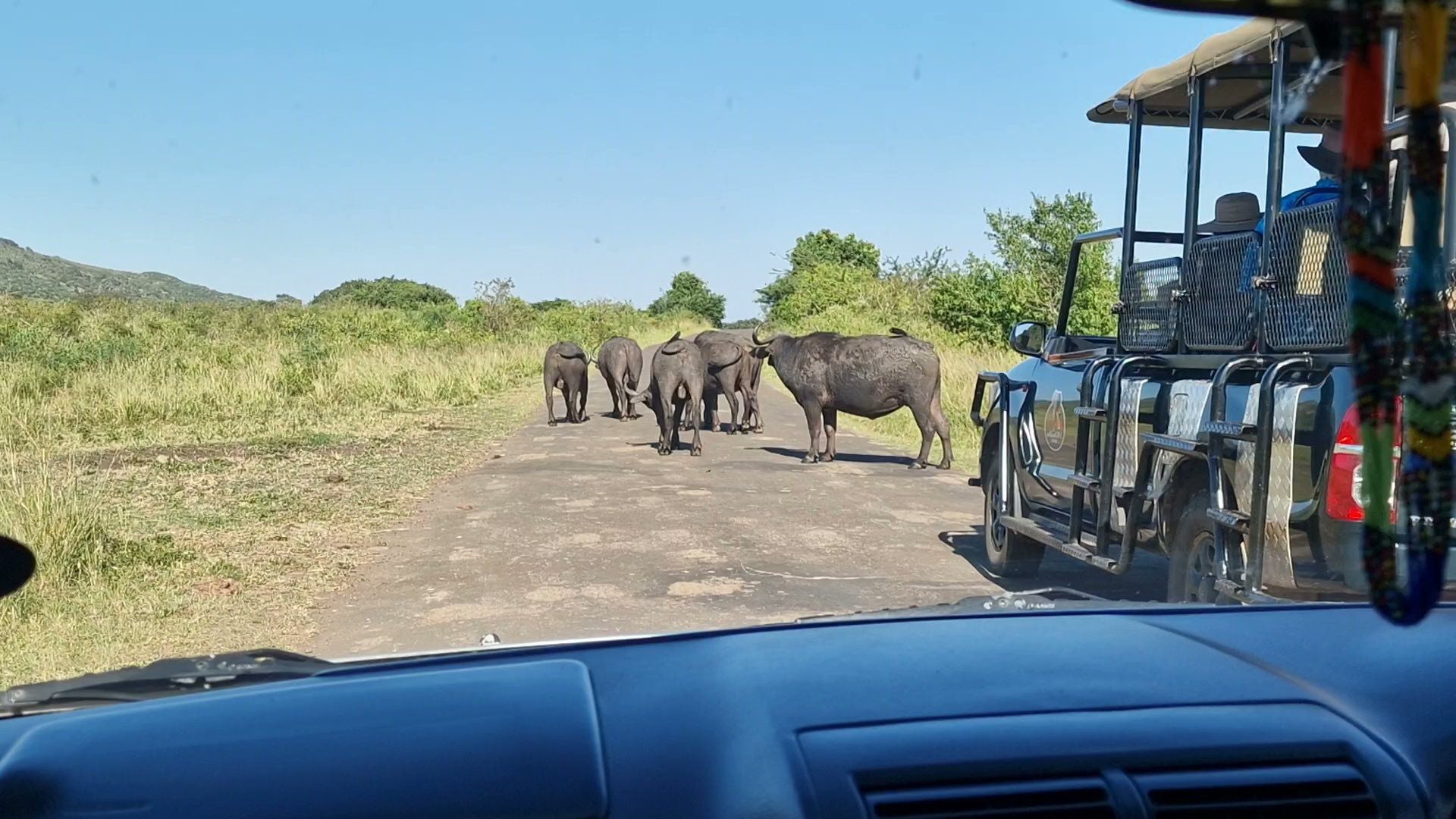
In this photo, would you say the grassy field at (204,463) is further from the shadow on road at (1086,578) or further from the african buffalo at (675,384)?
the shadow on road at (1086,578)

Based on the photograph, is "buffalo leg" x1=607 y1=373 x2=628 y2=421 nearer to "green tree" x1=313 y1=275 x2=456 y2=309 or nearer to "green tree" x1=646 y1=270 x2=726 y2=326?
"green tree" x1=313 y1=275 x2=456 y2=309

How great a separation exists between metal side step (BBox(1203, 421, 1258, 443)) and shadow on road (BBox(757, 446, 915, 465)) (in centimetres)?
986

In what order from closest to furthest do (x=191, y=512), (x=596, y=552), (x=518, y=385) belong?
(x=596, y=552) → (x=191, y=512) → (x=518, y=385)

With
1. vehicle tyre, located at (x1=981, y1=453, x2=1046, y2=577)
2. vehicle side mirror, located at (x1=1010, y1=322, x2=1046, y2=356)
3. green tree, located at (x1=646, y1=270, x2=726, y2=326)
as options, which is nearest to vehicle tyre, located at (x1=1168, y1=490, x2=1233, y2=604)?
→ vehicle tyre, located at (x1=981, y1=453, x2=1046, y2=577)

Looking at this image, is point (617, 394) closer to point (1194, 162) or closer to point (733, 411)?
point (733, 411)

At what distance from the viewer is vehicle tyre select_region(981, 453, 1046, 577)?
826 cm

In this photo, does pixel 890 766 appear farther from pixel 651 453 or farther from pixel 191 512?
pixel 651 453

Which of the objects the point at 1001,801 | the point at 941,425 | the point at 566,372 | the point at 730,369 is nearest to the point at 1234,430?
the point at 1001,801

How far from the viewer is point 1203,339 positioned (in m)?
6.40

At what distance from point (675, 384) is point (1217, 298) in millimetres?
10897

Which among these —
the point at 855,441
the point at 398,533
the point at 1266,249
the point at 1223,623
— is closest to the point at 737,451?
the point at 855,441

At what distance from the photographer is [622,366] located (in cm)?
2133

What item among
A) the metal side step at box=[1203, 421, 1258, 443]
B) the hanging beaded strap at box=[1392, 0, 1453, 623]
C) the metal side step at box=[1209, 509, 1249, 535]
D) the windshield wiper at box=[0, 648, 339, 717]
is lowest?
the windshield wiper at box=[0, 648, 339, 717]

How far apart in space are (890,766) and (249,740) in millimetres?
927
